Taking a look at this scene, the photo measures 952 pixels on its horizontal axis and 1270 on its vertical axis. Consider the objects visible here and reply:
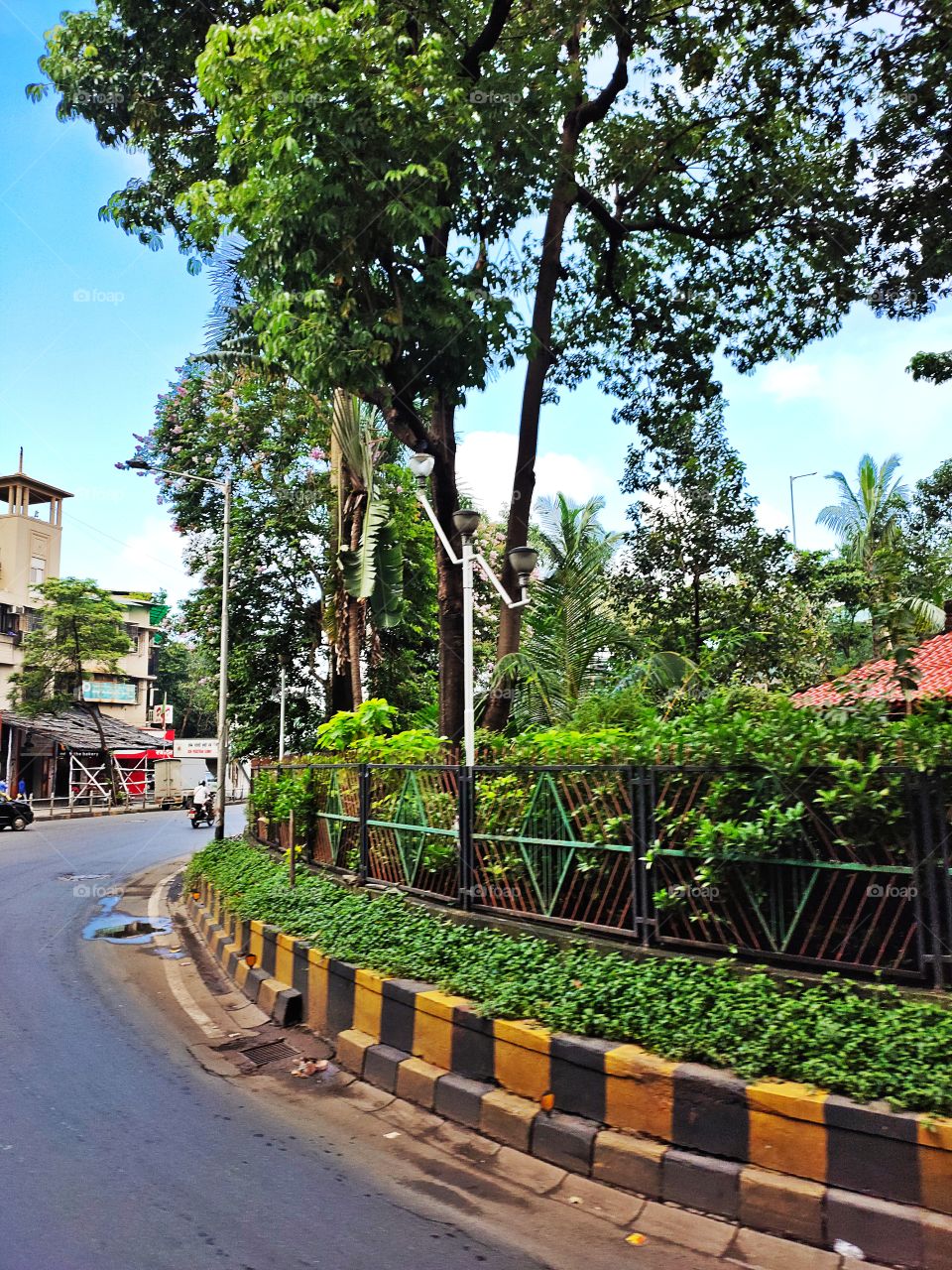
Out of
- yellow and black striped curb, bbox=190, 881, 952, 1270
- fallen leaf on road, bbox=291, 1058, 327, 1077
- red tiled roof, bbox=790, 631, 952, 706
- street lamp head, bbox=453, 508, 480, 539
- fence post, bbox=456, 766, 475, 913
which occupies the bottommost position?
fallen leaf on road, bbox=291, 1058, 327, 1077

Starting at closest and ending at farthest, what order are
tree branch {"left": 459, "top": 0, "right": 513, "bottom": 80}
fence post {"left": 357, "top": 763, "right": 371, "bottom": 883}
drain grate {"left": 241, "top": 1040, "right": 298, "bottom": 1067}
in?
drain grate {"left": 241, "top": 1040, "right": 298, "bottom": 1067}, fence post {"left": 357, "top": 763, "right": 371, "bottom": 883}, tree branch {"left": 459, "top": 0, "right": 513, "bottom": 80}

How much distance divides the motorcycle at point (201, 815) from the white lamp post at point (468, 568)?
22.0 m

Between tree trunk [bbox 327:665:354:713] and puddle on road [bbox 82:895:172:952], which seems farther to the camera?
tree trunk [bbox 327:665:354:713]

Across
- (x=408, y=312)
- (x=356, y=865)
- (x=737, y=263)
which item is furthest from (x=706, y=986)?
(x=737, y=263)

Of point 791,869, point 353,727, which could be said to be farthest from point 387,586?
point 791,869

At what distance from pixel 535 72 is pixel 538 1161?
1010 cm

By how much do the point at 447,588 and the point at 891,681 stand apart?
6519mm

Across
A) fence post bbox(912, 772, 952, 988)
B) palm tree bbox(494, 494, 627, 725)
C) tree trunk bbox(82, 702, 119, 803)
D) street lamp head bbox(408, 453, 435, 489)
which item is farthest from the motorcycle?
fence post bbox(912, 772, 952, 988)

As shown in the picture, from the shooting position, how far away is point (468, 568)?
28.1ft

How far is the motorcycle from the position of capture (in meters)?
29.8

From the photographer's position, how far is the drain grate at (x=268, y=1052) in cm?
612

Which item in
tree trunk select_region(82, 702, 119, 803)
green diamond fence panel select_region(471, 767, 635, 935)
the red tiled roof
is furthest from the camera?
tree trunk select_region(82, 702, 119, 803)

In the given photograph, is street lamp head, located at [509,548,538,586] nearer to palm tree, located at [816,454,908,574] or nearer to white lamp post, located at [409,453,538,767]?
white lamp post, located at [409,453,538,767]

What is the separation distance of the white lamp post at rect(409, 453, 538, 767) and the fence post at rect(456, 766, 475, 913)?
0.79 m
